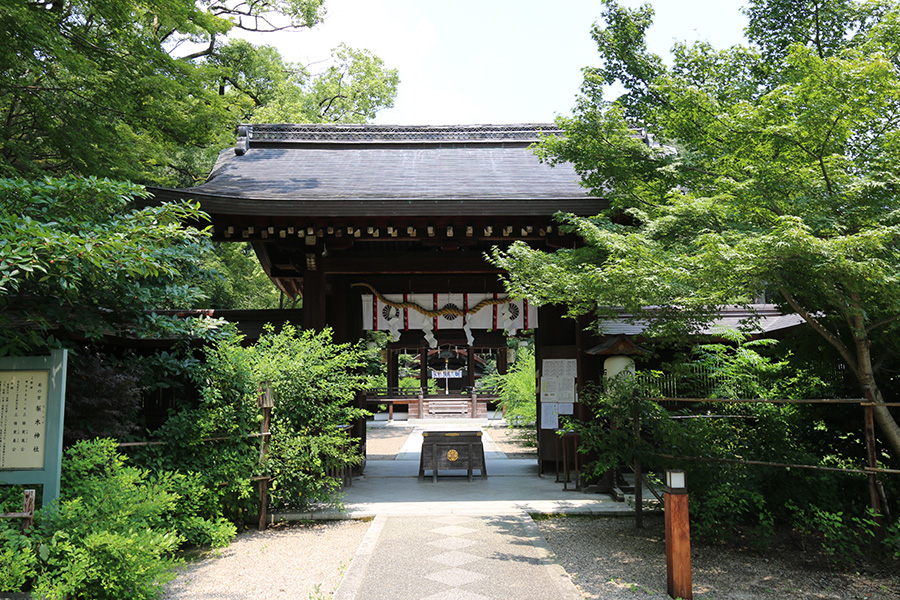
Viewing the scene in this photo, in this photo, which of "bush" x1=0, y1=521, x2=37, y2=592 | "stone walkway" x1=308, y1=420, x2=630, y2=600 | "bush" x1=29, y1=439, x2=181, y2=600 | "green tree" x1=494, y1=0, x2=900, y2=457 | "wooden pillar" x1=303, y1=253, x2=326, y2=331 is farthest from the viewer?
"wooden pillar" x1=303, y1=253, x2=326, y2=331

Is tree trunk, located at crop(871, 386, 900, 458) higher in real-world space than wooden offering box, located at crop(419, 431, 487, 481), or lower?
higher

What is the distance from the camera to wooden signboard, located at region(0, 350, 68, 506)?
426cm

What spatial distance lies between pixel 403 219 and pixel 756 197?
178 inches

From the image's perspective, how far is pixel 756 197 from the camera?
15.1 feet

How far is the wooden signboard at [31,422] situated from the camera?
4258 millimetres

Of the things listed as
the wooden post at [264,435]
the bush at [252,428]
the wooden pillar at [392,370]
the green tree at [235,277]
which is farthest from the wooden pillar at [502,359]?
the wooden post at [264,435]

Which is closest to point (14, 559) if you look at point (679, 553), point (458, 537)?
point (458, 537)

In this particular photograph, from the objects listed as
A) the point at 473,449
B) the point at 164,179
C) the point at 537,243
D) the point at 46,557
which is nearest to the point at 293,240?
the point at 537,243

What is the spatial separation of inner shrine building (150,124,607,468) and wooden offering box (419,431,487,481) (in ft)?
4.30

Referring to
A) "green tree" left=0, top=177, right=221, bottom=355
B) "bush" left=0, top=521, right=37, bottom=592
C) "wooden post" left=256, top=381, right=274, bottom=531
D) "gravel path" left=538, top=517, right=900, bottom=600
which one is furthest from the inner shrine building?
"bush" left=0, top=521, right=37, bottom=592

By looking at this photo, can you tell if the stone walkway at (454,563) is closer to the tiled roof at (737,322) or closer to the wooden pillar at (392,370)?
the tiled roof at (737,322)

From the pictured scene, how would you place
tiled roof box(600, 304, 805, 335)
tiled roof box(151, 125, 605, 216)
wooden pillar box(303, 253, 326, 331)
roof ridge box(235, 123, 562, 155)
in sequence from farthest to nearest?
roof ridge box(235, 123, 562, 155), wooden pillar box(303, 253, 326, 331), tiled roof box(600, 304, 805, 335), tiled roof box(151, 125, 605, 216)

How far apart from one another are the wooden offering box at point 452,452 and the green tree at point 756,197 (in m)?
3.90

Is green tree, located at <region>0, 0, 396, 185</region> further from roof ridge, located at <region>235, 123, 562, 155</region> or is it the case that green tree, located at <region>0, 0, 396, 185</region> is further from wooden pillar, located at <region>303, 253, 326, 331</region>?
wooden pillar, located at <region>303, 253, 326, 331</region>
